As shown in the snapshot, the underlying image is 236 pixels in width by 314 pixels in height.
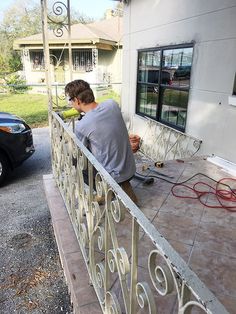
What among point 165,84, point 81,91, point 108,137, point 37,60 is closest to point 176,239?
point 108,137

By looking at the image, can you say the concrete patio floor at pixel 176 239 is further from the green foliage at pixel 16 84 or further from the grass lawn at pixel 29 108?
the green foliage at pixel 16 84

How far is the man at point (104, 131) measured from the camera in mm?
2295

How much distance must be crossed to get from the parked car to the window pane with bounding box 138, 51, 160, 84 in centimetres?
282

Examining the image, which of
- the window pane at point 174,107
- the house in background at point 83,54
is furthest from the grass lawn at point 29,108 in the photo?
the window pane at point 174,107

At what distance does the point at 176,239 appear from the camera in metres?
2.25

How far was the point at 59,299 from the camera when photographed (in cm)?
232

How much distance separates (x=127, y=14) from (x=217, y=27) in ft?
11.7

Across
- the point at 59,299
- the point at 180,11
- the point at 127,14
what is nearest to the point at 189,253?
the point at 59,299

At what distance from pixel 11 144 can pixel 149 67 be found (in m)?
Result: 3.30

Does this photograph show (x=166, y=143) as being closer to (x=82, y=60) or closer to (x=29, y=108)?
(x=29, y=108)

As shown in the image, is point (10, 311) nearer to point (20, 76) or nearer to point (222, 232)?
point (222, 232)

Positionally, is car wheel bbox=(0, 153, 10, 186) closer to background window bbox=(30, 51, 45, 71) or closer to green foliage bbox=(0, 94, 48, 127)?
green foliage bbox=(0, 94, 48, 127)

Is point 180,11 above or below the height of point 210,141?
above

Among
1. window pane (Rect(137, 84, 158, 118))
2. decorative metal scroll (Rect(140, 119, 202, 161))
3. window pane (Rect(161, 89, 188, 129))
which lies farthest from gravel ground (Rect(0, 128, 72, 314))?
window pane (Rect(137, 84, 158, 118))
